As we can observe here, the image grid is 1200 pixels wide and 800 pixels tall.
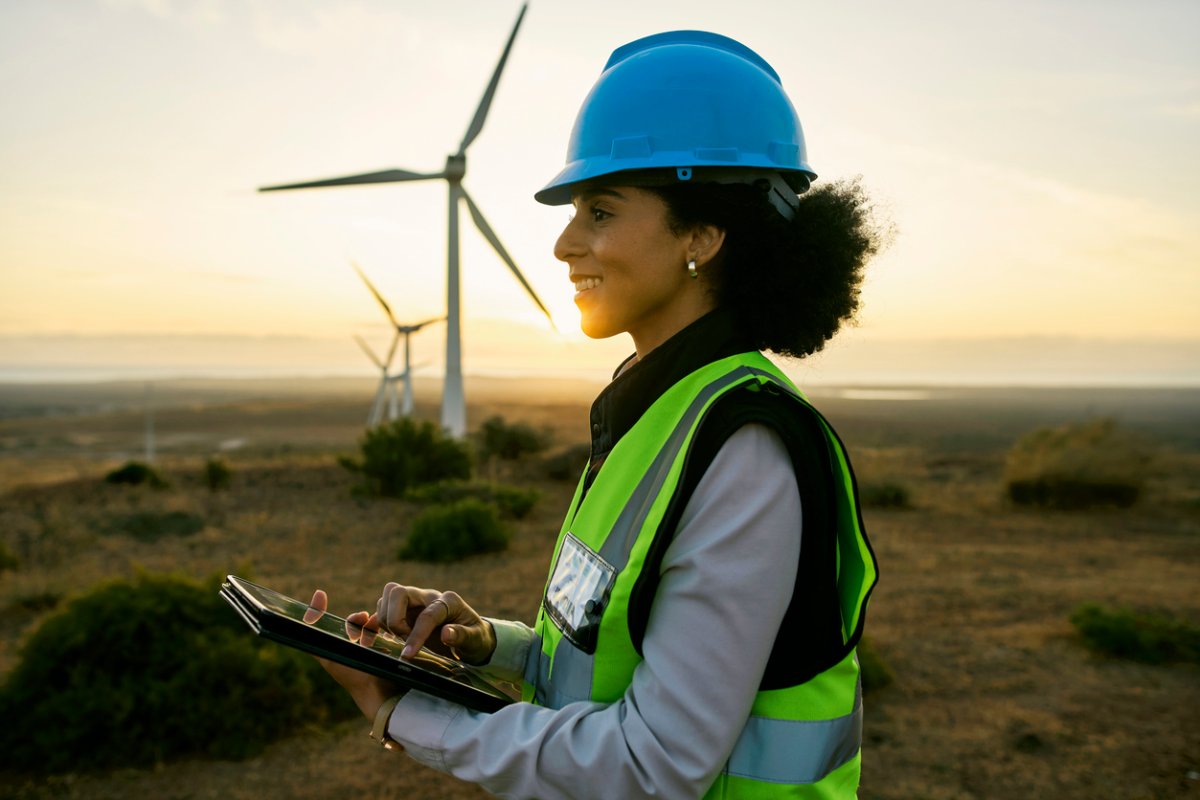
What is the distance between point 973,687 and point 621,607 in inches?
272

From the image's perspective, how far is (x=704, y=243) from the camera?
183cm

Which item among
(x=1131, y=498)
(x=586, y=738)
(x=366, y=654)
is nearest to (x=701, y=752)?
(x=586, y=738)

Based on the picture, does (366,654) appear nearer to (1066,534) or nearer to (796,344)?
(796,344)

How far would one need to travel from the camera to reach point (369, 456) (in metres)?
19.7

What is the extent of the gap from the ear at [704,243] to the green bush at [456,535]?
37.1ft

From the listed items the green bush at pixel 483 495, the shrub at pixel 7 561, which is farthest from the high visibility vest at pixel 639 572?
the green bush at pixel 483 495

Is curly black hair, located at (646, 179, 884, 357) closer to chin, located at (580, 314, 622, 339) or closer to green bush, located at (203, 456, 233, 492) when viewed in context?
chin, located at (580, 314, 622, 339)

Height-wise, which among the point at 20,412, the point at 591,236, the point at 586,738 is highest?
the point at 591,236

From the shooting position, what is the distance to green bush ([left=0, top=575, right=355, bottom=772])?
5.67 meters

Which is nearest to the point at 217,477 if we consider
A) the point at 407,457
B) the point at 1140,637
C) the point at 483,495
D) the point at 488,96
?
the point at 407,457

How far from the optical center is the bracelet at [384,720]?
5.59 feet

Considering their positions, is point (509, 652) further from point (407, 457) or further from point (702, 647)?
point (407, 457)

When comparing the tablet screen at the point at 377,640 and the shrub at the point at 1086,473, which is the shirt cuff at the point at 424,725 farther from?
the shrub at the point at 1086,473

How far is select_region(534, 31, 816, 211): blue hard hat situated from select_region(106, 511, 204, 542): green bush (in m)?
14.2
